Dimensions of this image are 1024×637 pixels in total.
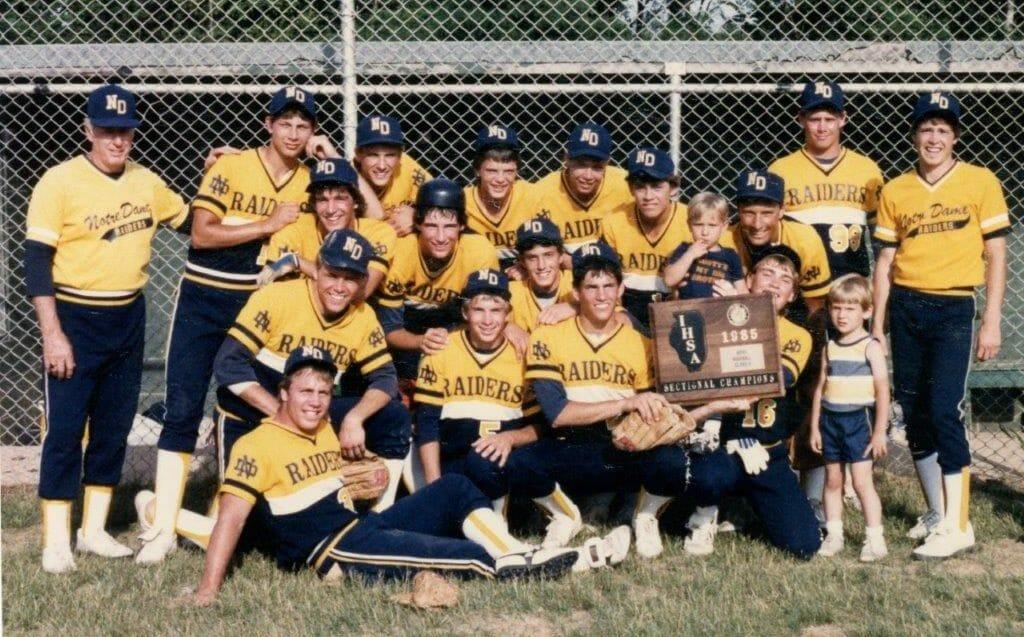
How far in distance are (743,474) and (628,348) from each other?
2.51 ft

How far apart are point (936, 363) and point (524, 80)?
3.06 m

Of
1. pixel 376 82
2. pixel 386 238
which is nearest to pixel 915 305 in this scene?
pixel 386 238

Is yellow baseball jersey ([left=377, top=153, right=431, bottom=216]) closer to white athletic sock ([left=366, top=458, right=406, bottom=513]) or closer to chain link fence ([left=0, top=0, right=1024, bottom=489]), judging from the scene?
chain link fence ([left=0, top=0, right=1024, bottom=489])

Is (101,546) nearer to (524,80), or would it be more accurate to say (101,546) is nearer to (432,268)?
(432,268)

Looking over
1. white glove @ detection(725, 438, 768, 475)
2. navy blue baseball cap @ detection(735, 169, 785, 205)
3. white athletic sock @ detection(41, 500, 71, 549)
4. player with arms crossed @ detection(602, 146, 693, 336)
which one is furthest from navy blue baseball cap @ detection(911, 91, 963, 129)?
white athletic sock @ detection(41, 500, 71, 549)

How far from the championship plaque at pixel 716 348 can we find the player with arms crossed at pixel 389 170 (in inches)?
53.2

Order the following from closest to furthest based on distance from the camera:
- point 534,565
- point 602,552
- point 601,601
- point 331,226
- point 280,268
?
1. point 601,601
2. point 534,565
3. point 602,552
4. point 280,268
5. point 331,226

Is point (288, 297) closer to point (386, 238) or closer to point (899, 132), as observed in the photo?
point (386, 238)

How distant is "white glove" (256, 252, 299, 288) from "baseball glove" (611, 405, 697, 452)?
1.57m

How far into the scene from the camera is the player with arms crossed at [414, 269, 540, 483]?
5547 mm

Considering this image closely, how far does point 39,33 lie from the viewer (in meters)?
8.52

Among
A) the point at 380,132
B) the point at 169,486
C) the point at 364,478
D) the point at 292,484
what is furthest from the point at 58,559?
the point at 380,132

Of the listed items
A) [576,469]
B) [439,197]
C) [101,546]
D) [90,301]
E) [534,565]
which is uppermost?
[439,197]

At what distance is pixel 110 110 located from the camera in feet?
17.3
